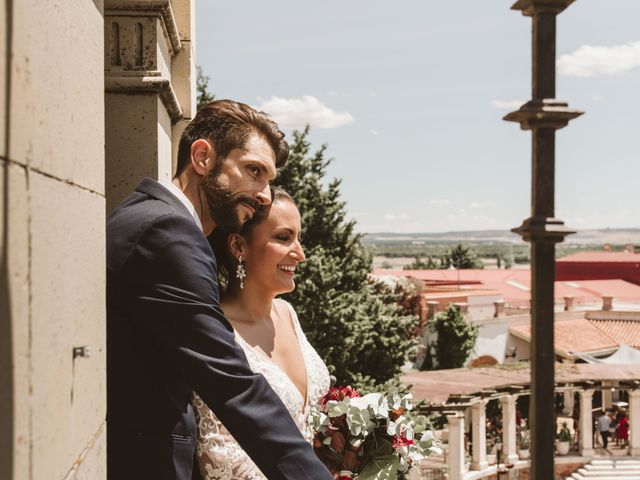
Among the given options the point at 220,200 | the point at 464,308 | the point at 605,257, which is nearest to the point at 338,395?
the point at 220,200

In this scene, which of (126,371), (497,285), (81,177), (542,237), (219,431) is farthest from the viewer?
(497,285)

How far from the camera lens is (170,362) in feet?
5.88

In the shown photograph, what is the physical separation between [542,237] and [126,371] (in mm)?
1524

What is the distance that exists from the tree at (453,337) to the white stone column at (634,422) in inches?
390

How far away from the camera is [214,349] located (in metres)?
1.62

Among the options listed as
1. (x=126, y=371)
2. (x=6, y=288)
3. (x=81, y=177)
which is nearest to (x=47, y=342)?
(x=6, y=288)

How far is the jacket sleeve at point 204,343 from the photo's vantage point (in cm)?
162

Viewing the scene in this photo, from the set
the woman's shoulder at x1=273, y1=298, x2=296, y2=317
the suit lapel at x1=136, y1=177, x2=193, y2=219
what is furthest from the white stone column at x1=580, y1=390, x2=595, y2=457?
the suit lapel at x1=136, y1=177, x2=193, y2=219

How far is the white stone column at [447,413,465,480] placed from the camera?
2178cm

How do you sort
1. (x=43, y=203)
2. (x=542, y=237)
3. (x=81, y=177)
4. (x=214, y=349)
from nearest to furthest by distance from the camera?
(x=43, y=203)
(x=81, y=177)
(x=214, y=349)
(x=542, y=237)

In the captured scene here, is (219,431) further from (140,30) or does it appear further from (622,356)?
(622,356)

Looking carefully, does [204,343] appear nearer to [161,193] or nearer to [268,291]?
[161,193]

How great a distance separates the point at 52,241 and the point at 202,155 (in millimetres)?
1167

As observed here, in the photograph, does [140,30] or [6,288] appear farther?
[140,30]
